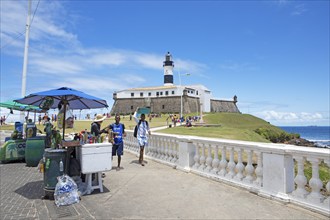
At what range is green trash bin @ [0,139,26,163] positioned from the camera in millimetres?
10680

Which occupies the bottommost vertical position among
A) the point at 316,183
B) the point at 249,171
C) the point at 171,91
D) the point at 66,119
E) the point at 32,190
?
the point at 32,190

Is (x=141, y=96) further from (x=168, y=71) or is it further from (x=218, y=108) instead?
(x=218, y=108)

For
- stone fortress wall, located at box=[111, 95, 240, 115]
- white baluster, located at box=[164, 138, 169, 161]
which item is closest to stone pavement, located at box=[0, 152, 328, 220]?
white baluster, located at box=[164, 138, 169, 161]

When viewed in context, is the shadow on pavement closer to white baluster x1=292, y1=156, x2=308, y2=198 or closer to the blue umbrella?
the blue umbrella

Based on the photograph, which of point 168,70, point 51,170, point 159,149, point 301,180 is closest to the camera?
point 301,180

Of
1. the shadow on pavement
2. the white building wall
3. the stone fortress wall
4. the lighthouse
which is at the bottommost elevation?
the shadow on pavement

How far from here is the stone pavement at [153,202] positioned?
453 cm

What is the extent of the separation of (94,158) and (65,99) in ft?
6.65

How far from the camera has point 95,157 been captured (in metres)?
5.85

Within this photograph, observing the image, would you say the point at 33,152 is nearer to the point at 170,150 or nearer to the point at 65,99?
the point at 65,99

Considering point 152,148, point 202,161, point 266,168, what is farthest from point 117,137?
point 266,168

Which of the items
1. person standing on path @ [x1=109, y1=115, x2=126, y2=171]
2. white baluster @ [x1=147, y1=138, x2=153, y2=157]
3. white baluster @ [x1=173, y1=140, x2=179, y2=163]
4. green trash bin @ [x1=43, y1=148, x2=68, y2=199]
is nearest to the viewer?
green trash bin @ [x1=43, y1=148, x2=68, y2=199]

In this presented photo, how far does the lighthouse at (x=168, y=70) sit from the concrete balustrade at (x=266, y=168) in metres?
81.0

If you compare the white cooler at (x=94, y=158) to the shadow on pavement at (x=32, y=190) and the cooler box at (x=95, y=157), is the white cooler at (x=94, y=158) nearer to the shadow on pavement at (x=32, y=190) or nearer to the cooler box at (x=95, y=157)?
the cooler box at (x=95, y=157)
